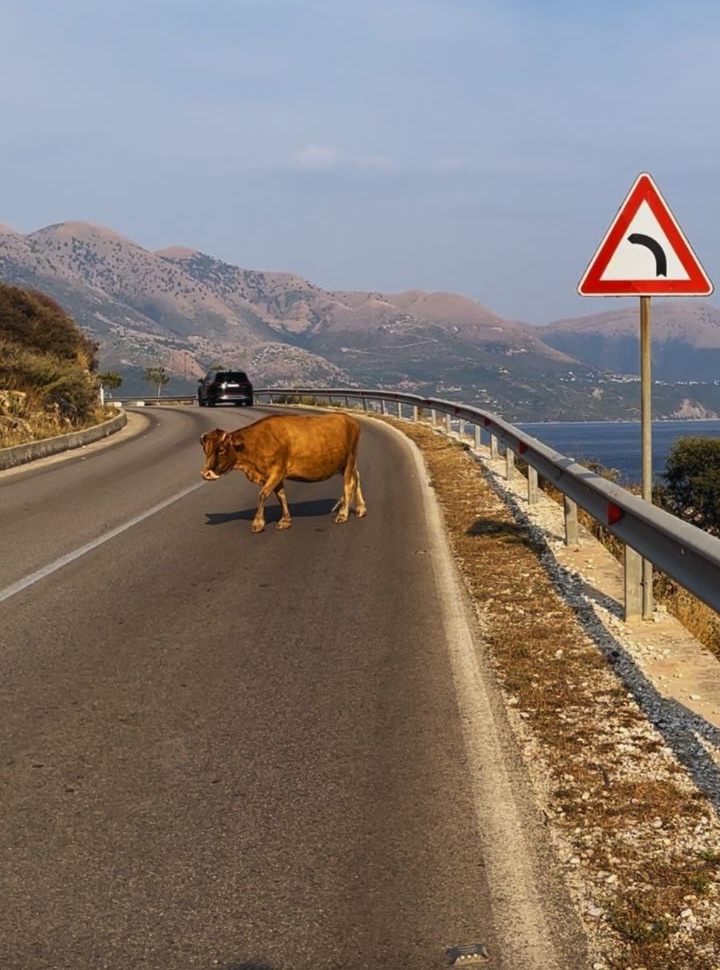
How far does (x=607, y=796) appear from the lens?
4.41 metres

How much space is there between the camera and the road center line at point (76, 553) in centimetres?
879

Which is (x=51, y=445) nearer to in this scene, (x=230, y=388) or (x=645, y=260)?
(x=645, y=260)

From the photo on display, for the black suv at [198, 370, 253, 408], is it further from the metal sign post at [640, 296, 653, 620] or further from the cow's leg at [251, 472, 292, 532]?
the metal sign post at [640, 296, 653, 620]

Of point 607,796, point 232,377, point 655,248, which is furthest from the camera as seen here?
point 232,377

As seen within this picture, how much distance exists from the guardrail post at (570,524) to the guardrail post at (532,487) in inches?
109

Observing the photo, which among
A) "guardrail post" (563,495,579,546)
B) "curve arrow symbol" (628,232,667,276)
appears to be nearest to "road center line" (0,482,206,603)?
"guardrail post" (563,495,579,546)

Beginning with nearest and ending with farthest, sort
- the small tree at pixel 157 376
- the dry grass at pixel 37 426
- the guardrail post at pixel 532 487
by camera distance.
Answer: the guardrail post at pixel 532 487
the dry grass at pixel 37 426
the small tree at pixel 157 376

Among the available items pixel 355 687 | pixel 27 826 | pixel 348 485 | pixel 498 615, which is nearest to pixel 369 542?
pixel 348 485

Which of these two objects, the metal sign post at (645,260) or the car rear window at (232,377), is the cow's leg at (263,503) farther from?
the car rear window at (232,377)

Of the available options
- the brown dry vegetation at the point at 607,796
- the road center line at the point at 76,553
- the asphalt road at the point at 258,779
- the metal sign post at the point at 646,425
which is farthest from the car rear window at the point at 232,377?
the metal sign post at the point at 646,425

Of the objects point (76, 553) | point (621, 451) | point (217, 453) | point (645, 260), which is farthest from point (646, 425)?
point (621, 451)

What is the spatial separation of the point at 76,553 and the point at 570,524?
4969 millimetres

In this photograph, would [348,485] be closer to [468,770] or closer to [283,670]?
[283,670]

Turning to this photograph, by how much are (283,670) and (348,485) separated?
6571 mm
